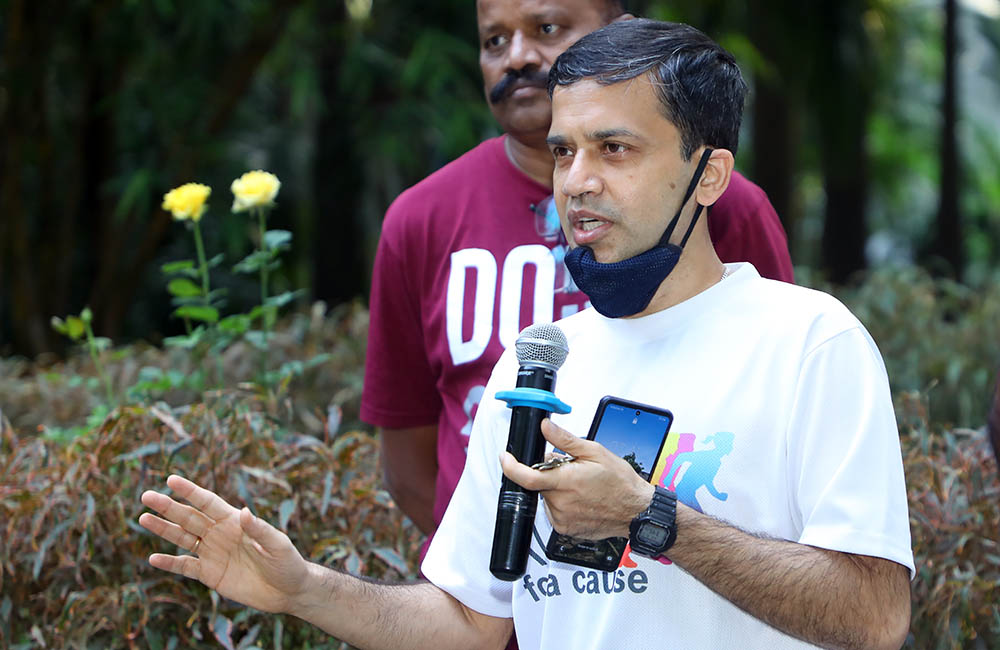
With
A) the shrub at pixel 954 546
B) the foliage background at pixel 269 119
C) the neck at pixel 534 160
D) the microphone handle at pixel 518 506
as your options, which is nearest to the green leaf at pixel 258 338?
the neck at pixel 534 160

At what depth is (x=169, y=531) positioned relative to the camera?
213 centimetres

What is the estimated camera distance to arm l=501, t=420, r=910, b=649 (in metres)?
1.79

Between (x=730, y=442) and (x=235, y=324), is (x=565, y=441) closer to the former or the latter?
(x=730, y=442)

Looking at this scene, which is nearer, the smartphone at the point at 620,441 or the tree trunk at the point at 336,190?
the smartphone at the point at 620,441

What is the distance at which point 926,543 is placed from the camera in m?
3.37

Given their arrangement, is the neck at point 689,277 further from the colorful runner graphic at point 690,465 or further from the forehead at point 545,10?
the forehead at point 545,10

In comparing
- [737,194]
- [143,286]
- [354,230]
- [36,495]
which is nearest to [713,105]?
[737,194]

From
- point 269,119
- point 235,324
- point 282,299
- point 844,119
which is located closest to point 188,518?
point 282,299

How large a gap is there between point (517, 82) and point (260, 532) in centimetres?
136

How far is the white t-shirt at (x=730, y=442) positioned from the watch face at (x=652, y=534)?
3cm

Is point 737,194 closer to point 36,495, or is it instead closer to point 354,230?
point 36,495

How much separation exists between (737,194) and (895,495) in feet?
3.62

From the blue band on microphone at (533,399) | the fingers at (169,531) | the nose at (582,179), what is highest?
the nose at (582,179)

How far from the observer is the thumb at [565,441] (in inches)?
68.9
